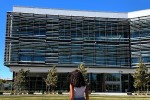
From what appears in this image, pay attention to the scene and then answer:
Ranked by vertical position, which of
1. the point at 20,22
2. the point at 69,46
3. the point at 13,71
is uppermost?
the point at 20,22

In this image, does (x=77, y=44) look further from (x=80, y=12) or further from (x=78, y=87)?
(x=78, y=87)

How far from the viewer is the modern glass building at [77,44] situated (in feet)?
298

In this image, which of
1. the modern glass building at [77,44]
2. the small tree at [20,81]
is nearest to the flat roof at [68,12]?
the modern glass building at [77,44]

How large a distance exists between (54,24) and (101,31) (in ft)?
40.1

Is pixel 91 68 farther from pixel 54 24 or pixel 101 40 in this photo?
pixel 54 24

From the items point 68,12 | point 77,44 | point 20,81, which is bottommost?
point 20,81

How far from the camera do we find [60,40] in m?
92.7

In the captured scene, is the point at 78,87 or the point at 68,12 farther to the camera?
the point at 68,12

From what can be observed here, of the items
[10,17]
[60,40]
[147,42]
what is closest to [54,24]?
[60,40]

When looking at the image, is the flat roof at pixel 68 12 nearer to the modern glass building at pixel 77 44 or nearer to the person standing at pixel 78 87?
the modern glass building at pixel 77 44

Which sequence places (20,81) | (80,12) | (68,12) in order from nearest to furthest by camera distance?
(20,81) < (68,12) < (80,12)

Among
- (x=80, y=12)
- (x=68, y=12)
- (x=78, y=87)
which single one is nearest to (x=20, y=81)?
(x=68, y=12)

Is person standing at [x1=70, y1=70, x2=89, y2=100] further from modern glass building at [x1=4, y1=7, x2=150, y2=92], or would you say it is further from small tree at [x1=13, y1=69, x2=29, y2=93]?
modern glass building at [x1=4, y1=7, x2=150, y2=92]

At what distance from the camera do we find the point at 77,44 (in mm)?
93375
